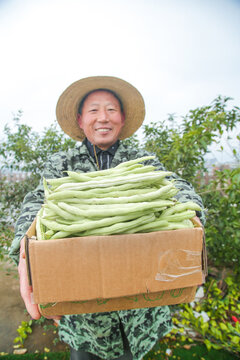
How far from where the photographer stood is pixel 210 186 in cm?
239

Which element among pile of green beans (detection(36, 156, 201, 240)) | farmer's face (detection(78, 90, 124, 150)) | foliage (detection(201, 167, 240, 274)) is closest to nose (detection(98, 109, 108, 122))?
farmer's face (detection(78, 90, 124, 150))

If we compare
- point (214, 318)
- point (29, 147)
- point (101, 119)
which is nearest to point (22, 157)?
point (29, 147)

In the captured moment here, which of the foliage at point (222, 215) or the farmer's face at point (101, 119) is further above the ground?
the farmer's face at point (101, 119)

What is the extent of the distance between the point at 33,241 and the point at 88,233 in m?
0.20

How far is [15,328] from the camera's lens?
271cm

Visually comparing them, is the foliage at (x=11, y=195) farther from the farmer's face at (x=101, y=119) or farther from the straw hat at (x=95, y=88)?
the farmer's face at (x=101, y=119)

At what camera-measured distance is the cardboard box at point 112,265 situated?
2.61ft

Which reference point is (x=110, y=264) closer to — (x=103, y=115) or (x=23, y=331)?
(x=103, y=115)

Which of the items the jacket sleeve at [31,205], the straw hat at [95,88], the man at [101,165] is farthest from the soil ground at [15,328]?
the straw hat at [95,88]

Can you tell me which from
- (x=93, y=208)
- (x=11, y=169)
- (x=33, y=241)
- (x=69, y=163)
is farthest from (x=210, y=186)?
(x=11, y=169)

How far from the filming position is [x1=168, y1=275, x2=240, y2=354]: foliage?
2.32 meters

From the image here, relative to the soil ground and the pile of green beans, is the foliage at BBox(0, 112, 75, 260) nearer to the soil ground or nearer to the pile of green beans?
the soil ground

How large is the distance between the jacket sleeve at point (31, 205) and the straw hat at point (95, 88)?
1.66 ft

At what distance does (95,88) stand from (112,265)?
1628 mm
